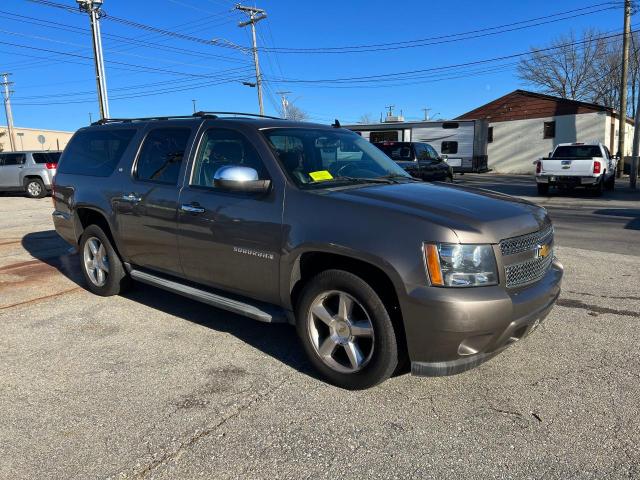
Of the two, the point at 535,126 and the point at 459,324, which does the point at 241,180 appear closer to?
the point at 459,324

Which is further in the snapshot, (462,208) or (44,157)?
(44,157)

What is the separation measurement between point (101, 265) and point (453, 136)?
27.4 metres

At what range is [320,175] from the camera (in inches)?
155

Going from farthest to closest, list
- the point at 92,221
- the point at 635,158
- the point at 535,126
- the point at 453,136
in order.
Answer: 1. the point at 535,126
2. the point at 453,136
3. the point at 635,158
4. the point at 92,221

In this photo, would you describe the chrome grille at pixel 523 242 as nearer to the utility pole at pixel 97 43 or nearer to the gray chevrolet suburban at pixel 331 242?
the gray chevrolet suburban at pixel 331 242

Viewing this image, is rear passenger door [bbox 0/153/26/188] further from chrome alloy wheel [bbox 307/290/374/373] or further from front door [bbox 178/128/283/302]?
chrome alloy wheel [bbox 307/290/374/373]

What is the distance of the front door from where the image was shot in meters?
3.69

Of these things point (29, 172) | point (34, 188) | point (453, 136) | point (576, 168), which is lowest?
point (576, 168)

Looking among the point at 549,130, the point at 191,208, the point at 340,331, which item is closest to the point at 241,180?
the point at 191,208

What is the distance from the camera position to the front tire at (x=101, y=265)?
533 cm

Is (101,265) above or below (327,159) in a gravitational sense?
below

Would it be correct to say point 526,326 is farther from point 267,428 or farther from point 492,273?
point 267,428

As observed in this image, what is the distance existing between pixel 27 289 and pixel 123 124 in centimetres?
231

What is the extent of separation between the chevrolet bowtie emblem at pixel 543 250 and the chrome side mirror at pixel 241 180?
6.21 feet
